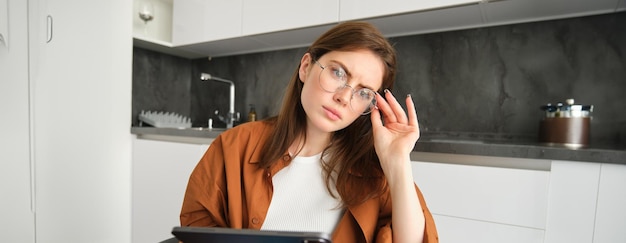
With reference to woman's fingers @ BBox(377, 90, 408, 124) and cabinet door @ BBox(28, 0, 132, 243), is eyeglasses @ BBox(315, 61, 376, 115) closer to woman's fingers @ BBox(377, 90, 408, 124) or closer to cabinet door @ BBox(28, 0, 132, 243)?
woman's fingers @ BBox(377, 90, 408, 124)

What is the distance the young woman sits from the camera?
0.67 m

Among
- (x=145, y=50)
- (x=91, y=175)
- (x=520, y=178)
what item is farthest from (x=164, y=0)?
(x=520, y=178)

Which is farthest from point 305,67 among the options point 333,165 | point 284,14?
point 284,14

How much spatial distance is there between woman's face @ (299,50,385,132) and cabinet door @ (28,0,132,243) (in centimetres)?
153

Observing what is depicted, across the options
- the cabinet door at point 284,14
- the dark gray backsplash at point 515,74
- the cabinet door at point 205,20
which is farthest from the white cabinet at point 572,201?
the cabinet door at point 205,20

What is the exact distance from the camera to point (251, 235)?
0.40m

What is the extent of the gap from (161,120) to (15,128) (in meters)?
0.79

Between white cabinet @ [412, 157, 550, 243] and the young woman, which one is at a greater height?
the young woman

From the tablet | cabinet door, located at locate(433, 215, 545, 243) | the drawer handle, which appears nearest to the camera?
the tablet

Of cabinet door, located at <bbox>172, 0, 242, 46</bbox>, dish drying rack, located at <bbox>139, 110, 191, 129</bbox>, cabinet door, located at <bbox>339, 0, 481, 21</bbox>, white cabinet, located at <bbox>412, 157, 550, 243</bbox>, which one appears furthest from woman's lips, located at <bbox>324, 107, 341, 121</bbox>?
dish drying rack, located at <bbox>139, 110, 191, 129</bbox>

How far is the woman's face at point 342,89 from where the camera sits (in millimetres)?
678

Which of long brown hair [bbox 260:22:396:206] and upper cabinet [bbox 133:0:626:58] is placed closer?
long brown hair [bbox 260:22:396:206]

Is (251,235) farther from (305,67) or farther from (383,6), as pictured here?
(383,6)

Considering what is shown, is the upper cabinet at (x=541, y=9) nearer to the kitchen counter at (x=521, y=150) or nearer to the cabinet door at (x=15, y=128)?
the kitchen counter at (x=521, y=150)
